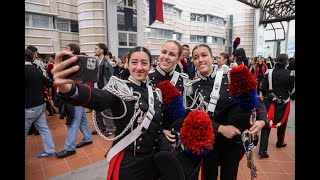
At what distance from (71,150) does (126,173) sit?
283 centimetres

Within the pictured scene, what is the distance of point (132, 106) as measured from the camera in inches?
61.4

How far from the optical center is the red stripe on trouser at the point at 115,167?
1.57 meters

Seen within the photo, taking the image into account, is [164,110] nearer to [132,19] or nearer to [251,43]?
[132,19]

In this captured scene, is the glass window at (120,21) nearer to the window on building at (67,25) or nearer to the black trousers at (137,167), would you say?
the window on building at (67,25)

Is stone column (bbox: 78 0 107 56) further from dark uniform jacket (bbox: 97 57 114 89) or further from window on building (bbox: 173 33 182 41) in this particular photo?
window on building (bbox: 173 33 182 41)

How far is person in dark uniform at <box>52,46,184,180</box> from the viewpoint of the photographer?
1.49 meters

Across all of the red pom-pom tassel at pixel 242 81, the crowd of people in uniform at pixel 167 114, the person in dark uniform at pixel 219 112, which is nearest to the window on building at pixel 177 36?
the crowd of people in uniform at pixel 167 114

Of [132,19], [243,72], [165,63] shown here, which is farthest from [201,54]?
[132,19]

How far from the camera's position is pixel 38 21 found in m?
16.6

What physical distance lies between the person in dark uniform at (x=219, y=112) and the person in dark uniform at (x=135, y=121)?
1.90 feet

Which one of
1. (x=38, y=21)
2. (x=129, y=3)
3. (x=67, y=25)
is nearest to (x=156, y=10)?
(x=129, y=3)

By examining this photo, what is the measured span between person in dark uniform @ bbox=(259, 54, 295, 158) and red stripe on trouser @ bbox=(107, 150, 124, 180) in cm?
316

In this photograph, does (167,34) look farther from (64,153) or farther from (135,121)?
(135,121)

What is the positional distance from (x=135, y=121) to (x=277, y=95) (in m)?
3.41
